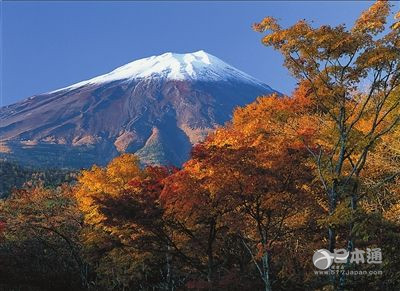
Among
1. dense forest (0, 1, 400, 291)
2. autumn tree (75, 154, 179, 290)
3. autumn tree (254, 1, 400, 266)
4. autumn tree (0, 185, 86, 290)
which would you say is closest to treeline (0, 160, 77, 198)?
autumn tree (0, 185, 86, 290)

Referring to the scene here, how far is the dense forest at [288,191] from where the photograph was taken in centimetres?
1276

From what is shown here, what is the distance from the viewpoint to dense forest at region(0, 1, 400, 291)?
41.9 feet

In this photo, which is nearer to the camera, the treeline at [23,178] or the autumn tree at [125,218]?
the autumn tree at [125,218]

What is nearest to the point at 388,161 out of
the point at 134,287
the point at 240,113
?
the point at 134,287

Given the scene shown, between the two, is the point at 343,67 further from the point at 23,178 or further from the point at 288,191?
the point at 23,178

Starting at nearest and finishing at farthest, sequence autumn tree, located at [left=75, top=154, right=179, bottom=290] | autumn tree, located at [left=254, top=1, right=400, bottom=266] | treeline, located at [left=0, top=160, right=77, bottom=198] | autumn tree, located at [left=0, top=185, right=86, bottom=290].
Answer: autumn tree, located at [left=254, top=1, right=400, bottom=266], autumn tree, located at [left=75, top=154, right=179, bottom=290], autumn tree, located at [left=0, top=185, right=86, bottom=290], treeline, located at [left=0, top=160, right=77, bottom=198]

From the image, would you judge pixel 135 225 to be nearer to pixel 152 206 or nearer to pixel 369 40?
pixel 152 206

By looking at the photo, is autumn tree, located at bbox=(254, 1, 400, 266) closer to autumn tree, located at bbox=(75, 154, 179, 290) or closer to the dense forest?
the dense forest

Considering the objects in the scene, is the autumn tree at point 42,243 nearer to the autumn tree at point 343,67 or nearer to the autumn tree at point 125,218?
the autumn tree at point 125,218

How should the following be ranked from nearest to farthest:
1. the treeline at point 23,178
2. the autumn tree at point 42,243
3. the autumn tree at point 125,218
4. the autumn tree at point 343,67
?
the autumn tree at point 343,67, the autumn tree at point 125,218, the autumn tree at point 42,243, the treeline at point 23,178

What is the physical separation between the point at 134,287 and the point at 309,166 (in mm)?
19849

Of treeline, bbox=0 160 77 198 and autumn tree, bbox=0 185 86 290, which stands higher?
treeline, bbox=0 160 77 198

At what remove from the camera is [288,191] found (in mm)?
16234

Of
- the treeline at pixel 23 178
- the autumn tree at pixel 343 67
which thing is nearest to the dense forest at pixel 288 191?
the autumn tree at pixel 343 67
